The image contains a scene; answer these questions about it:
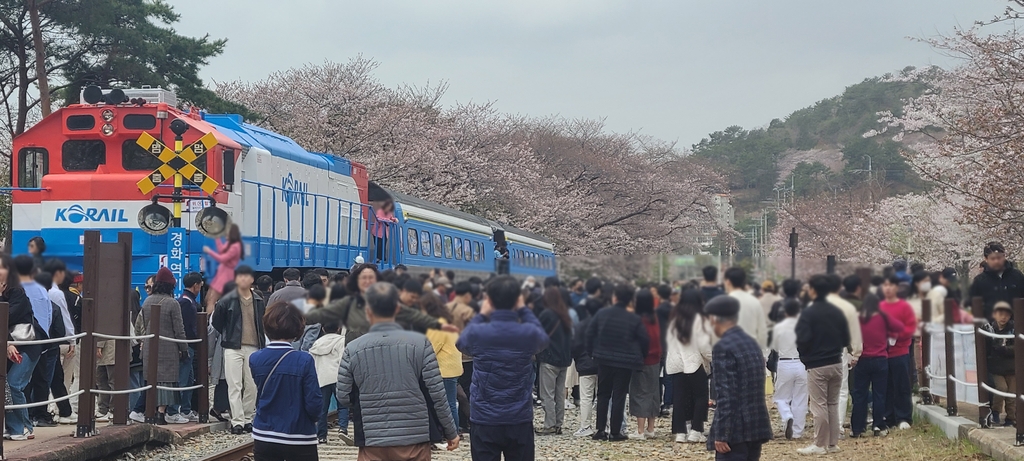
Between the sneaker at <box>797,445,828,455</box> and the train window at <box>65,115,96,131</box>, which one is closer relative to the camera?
the sneaker at <box>797,445,828,455</box>

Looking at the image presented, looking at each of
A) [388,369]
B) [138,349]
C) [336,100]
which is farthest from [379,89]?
[388,369]

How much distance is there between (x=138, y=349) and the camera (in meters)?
13.3

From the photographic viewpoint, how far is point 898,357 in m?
7.31

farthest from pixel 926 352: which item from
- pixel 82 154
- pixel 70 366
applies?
pixel 70 366

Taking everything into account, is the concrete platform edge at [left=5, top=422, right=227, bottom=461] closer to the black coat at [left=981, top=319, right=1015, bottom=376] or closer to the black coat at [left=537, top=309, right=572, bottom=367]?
the black coat at [left=537, top=309, right=572, bottom=367]

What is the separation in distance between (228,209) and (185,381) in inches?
321

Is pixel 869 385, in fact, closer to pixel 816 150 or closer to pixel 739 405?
pixel 739 405

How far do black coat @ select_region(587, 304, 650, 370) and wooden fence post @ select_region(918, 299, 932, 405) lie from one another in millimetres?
1250

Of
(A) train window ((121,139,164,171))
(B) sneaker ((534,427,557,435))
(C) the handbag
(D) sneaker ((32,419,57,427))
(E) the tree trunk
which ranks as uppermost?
(E) the tree trunk

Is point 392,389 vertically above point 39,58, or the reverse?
point 39,58

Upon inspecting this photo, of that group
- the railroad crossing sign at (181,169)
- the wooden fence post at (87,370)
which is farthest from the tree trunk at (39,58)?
the railroad crossing sign at (181,169)

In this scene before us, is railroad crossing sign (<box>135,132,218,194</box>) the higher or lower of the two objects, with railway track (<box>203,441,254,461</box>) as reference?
higher

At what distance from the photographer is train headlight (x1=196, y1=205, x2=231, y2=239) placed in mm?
4750

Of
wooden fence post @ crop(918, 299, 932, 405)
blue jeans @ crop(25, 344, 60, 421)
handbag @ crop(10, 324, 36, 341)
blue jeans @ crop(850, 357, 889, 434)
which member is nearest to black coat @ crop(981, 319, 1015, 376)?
wooden fence post @ crop(918, 299, 932, 405)
